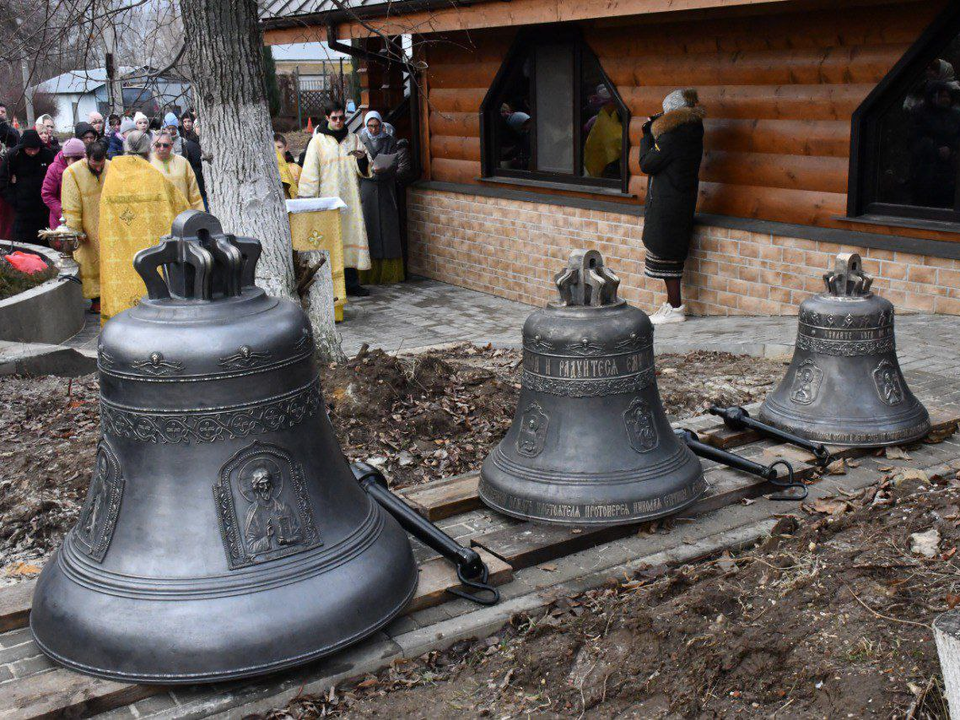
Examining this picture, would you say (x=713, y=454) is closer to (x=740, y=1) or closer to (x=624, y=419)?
(x=624, y=419)

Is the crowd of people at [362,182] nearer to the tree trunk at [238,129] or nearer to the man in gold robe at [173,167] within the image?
the man in gold robe at [173,167]

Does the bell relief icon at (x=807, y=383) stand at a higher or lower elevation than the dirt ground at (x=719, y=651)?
higher

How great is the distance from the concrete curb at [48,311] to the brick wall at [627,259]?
475 centimetres

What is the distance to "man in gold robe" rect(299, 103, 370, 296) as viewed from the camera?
1220cm

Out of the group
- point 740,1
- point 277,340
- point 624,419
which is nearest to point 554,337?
point 624,419

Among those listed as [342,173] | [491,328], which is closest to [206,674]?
[491,328]

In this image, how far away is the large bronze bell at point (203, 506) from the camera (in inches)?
118

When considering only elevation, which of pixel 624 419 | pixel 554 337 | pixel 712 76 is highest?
pixel 712 76

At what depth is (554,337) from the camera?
4.05m

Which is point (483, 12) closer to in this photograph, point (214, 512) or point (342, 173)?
point (342, 173)

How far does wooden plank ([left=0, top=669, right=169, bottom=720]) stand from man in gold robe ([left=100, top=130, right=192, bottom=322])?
6648 mm

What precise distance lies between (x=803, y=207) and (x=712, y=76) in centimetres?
156

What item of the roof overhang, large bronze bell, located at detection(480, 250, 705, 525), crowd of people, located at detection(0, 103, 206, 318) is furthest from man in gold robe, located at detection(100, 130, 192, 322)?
large bronze bell, located at detection(480, 250, 705, 525)

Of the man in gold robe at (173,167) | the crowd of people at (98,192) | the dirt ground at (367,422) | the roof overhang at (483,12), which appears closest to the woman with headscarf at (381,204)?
the roof overhang at (483,12)
